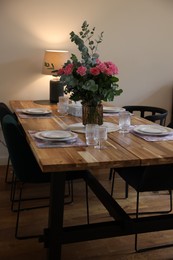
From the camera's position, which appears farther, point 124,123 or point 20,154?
point 124,123

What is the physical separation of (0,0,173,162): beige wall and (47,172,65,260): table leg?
2.31m

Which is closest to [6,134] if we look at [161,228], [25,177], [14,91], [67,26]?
[25,177]

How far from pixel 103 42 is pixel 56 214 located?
267 centimetres

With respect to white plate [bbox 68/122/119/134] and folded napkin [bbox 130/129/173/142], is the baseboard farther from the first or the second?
folded napkin [bbox 130/129/173/142]

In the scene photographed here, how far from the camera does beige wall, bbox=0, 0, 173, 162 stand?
12.6 ft

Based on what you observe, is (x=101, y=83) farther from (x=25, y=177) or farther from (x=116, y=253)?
(x=116, y=253)

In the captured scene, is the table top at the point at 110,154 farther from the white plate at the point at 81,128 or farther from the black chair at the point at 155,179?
the black chair at the point at 155,179

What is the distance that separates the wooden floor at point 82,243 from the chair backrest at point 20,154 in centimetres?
45

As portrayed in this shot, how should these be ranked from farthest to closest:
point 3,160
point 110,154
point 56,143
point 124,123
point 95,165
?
point 3,160 → point 124,123 → point 56,143 → point 110,154 → point 95,165

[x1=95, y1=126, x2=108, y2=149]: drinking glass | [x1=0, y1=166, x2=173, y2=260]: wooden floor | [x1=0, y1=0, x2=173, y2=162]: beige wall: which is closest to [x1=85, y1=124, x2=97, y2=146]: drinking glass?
[x1=95, y1=126, x2=108, y2=149]: drinking glass

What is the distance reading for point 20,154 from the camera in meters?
2.33

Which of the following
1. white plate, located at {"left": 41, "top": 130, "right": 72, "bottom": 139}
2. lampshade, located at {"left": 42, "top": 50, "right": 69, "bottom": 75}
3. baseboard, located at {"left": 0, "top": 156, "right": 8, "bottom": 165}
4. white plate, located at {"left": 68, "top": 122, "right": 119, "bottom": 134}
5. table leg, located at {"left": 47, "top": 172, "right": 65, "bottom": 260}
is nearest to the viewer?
table leg, located at {"left": 47, "top": 172, "right": 65, "bottom": 260}

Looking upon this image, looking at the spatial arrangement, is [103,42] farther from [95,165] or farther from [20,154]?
[95,165]

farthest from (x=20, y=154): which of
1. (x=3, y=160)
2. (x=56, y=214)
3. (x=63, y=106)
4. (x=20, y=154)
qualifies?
(x=3, y=160)
